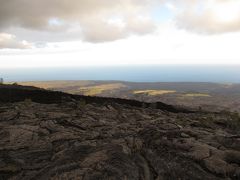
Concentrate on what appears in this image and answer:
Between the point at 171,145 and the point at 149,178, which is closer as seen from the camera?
the point at 149,178

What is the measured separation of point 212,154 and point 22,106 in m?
17.5

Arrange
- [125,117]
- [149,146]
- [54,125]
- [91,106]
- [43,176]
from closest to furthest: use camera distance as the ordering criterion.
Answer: [43,176] < [149,146] < [54,125] < [125,117] < [91,106]

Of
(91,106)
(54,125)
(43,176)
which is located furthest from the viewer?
(91,106)

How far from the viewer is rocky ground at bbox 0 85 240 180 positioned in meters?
11.1

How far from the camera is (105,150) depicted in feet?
42.0

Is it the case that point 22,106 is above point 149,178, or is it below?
above

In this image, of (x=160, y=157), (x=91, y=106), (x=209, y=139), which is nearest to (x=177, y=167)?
(x=160, y=157)

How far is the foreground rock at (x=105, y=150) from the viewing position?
11.1 metres

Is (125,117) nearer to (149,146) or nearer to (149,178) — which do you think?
(149,146)

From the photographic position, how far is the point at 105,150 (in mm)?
12797

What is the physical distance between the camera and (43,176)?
1054 cm

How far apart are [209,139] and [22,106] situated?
650 inches

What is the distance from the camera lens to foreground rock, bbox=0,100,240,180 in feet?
36.3

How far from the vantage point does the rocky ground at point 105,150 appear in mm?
11055
